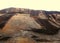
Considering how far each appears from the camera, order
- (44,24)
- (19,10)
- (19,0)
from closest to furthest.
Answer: (44,24), (19,10), (19,0)

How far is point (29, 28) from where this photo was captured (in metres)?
0.95

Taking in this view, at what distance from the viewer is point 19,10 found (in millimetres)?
1160

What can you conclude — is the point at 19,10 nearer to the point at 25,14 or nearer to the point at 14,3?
the point at 25,14

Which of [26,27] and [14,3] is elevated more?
[14,3]

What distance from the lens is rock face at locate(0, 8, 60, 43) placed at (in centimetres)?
90

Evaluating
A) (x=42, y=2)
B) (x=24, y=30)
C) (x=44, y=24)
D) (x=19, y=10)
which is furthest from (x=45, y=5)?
(x=24, y=30)

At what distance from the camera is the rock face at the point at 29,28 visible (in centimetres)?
90

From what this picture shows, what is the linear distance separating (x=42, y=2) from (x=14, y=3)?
0.28 metres

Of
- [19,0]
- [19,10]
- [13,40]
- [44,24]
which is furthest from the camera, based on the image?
[19,0]

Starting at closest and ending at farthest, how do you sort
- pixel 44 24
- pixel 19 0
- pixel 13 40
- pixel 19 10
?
pixel 13 40 → pixel 44 24 → pixel 19 10 → pixel 19 0

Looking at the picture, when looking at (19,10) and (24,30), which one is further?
(19,10)

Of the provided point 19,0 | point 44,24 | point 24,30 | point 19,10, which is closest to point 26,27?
point 24,30

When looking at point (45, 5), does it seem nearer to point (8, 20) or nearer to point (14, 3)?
point (14, 3)

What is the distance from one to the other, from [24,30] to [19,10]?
0.88 ft
